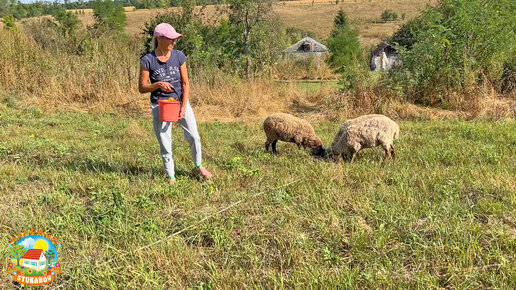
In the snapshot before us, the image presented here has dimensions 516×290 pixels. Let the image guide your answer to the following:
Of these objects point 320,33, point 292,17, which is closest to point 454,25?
point 320,33

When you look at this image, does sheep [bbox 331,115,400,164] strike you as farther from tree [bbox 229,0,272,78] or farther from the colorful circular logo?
tree [bbox 229,0,272,78]

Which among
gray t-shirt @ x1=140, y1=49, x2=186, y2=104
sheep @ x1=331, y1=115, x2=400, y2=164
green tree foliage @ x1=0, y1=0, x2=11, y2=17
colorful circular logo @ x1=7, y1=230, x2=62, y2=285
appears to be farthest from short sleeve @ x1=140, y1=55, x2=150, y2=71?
green tree foliage @ x1=0, y1=0, x2=11, y2=17

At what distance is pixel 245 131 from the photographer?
8758 millimetres

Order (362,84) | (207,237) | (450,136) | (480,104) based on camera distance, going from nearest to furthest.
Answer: (207,237)
(450,136)
(480,104)
(362,84)

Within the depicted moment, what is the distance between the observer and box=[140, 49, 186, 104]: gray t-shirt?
13.9 feet

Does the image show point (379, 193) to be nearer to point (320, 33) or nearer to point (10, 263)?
point (10, 263)

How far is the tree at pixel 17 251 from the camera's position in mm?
2793

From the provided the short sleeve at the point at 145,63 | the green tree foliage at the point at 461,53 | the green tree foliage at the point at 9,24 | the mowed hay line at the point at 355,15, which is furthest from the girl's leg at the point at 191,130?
the mowed hay line at the point at 355,15

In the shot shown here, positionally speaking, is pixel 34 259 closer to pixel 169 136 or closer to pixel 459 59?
pixel 169 136

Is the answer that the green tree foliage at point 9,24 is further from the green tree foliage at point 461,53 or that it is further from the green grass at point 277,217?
the green tree foliage at point 461,53

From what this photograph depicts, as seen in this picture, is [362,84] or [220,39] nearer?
[362,84]

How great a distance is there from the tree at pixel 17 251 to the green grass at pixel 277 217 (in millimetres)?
130

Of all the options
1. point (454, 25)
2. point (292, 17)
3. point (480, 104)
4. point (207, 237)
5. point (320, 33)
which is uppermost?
point (292, 17)

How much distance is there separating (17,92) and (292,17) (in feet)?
290
